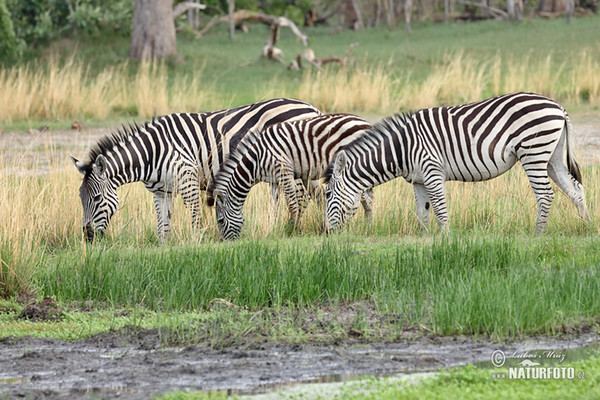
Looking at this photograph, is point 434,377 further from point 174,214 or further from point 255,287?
point 174,214

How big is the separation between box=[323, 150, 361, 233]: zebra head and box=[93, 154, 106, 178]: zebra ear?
8.00 feet

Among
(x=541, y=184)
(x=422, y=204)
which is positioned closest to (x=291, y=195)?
(x=422, y=204)

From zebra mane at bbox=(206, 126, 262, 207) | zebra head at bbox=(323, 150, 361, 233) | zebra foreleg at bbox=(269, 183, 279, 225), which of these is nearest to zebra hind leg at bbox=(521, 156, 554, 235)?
zebra head at bbox=(323, 150, 361, 233)

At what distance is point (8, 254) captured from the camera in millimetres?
7594

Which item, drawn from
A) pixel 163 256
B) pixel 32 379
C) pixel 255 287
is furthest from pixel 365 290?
pixel 32 379

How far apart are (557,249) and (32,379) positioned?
4.95 m

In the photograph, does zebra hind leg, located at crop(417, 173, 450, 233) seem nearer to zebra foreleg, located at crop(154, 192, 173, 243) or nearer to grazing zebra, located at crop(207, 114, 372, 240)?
grazing zebra, located at crop(207, 114, 372, 240)

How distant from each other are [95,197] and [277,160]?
6.65 feet

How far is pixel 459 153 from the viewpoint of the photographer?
929 cm

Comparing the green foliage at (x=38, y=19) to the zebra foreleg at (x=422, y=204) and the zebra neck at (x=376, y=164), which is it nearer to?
the zebra neck at (x=376, y=164)

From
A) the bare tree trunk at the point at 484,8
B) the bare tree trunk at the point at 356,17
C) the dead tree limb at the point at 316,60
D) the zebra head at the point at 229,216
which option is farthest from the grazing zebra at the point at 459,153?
the bare tree trunk at the point at 356,17

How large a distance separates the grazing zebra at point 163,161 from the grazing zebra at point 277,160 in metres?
0.34

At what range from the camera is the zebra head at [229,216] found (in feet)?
32.4

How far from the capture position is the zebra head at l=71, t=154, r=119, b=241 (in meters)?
9.51
